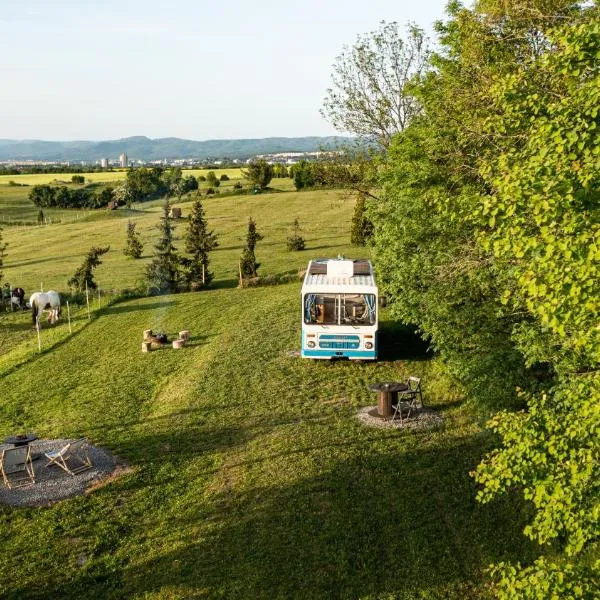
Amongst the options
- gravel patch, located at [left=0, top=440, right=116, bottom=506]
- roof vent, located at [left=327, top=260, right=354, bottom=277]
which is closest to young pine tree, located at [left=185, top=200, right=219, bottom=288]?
roof vent, located at [left=327, top=260, right=354, bottom=277]

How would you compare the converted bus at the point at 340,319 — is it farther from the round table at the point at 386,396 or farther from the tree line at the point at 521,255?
the round table at the point at 386,396

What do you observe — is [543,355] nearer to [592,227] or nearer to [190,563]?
[592,227]

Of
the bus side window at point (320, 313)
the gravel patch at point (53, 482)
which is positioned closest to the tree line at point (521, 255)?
the bus side window at point (320, 313)

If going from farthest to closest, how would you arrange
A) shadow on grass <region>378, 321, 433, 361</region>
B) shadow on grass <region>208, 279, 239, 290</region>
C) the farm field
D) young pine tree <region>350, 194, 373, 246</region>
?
the farm field
young pine tree <region>350, 194, 373, 246</region>
shadow on grass <region>208, 279, 239, 290</region>
shadow on grass <region>378, 321, 433, 361</region>

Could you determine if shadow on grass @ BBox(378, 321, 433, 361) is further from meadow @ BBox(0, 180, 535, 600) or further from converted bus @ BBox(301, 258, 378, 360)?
converted bus @ BBox(301, 258, 378, 360)

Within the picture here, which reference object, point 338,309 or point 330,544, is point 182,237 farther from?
point 330,544

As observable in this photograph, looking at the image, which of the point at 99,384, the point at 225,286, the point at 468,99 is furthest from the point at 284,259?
the point at 468,99
